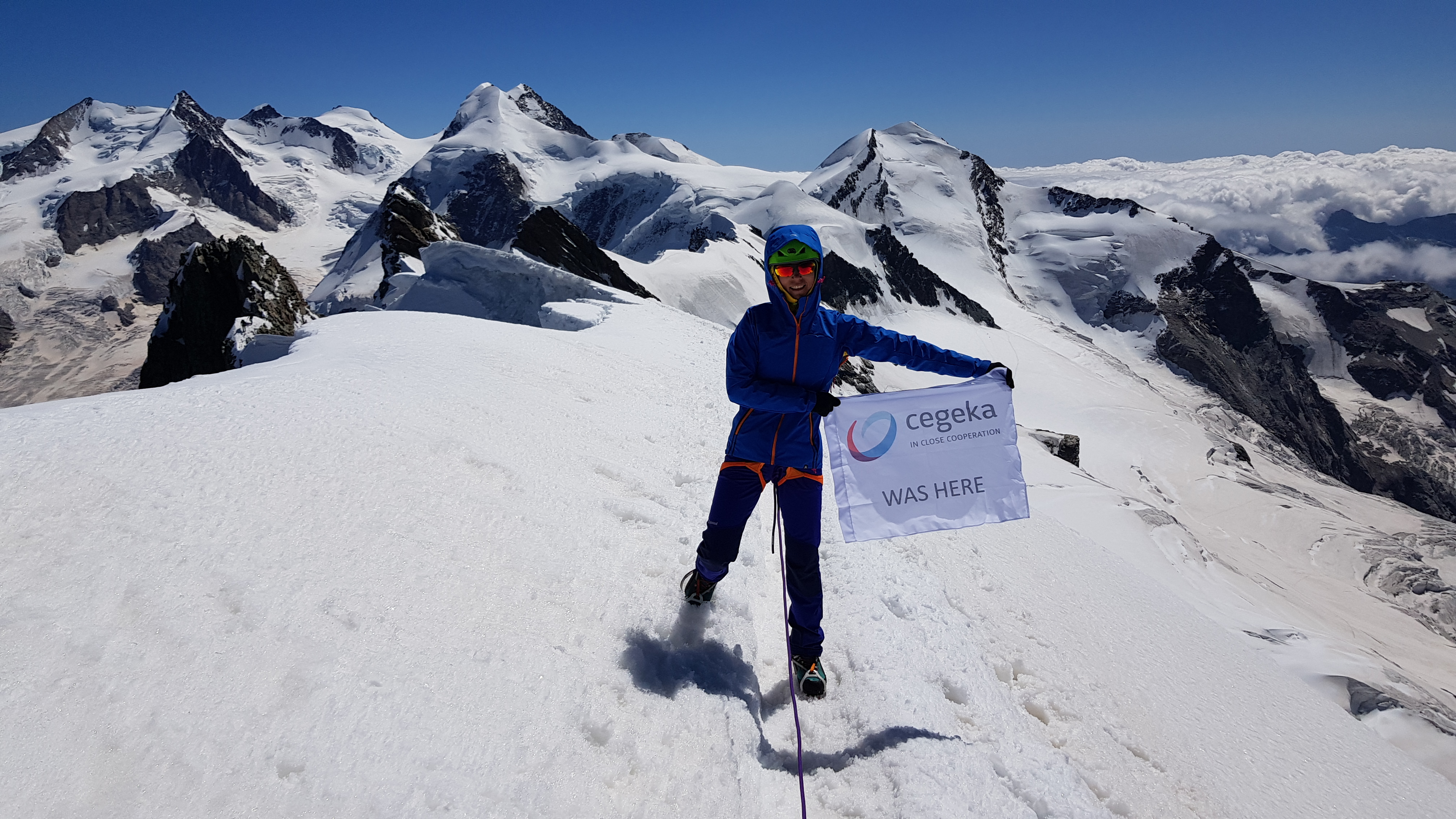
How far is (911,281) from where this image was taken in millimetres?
69438

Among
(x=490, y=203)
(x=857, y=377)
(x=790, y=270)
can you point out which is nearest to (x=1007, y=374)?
(x=790, y=270)

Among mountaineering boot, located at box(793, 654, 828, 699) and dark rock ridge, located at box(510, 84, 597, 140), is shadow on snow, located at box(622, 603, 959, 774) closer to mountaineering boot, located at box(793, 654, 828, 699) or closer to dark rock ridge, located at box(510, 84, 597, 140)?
mountaineering boot, located at box(793, 654, 828, 699)

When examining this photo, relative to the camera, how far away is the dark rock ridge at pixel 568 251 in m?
28.0

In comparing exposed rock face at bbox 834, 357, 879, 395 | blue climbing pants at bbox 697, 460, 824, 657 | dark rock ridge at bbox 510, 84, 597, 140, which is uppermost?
dark rock ridge at bbox 510, 84, 597, 140

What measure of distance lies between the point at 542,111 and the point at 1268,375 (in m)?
182

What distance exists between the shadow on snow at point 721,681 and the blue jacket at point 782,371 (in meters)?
1.14

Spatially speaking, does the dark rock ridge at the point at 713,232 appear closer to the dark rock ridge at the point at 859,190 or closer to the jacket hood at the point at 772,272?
the dark rock ridge at the point at 859,190

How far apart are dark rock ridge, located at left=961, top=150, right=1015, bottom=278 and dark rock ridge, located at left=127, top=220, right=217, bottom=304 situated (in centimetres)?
18387

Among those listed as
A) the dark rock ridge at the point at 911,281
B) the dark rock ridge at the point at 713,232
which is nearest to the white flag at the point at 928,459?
the dark rock ridge at the point at 713,232

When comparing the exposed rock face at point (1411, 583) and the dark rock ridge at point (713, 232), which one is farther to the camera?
the dark rock ridge at point (713, 232)

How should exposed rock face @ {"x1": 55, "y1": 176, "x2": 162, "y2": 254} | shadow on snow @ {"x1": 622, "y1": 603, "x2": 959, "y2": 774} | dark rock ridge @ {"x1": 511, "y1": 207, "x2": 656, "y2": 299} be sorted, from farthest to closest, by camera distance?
1. exposed rock face @ {"x1": 55, "y1": 176, "x2": 162, "y2": 254}
2. dark rock ridge @ {"x1": 511, "y1": 207, "x2": 656, "y2": 299}
3. shadow on snow @ {"x1": 622, "y1": 603, "x2": 959, "y2": 774}

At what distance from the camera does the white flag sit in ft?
13.4

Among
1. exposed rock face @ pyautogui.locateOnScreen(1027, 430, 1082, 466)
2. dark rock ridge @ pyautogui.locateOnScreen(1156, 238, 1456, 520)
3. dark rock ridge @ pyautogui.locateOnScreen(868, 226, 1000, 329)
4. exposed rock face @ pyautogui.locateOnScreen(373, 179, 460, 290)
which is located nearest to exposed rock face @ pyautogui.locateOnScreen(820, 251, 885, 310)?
dark rock ridge @ pyautogui.locateOnScreen(868, 226, 1000, 329)

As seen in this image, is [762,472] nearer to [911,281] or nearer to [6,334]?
[911,281]
